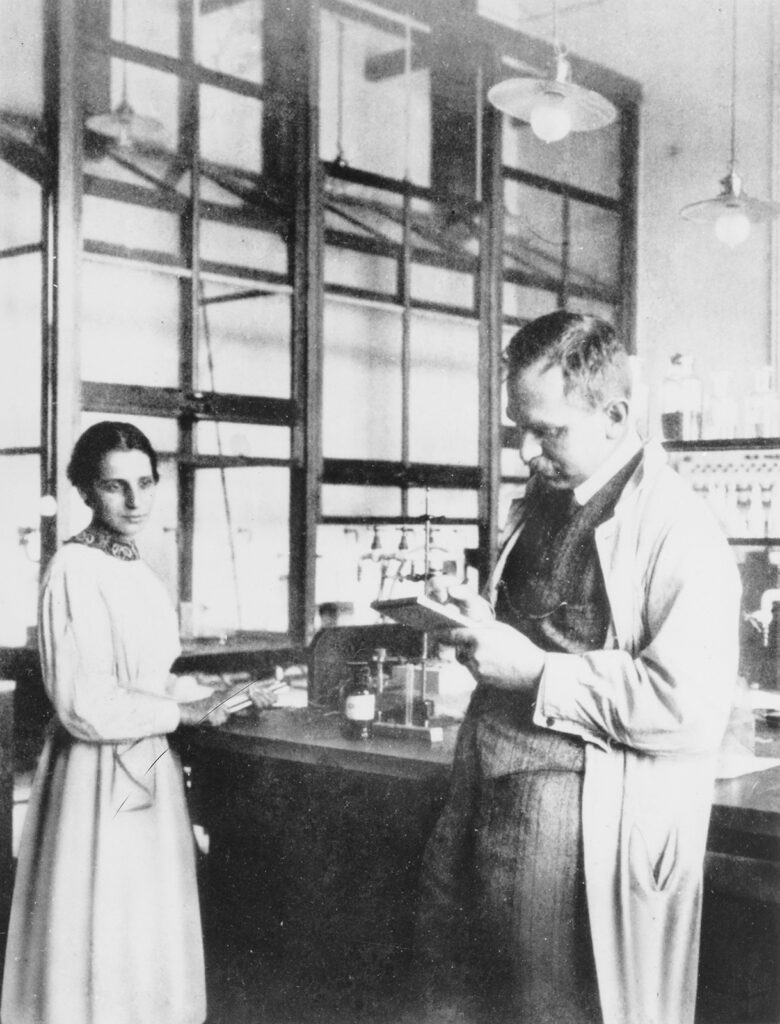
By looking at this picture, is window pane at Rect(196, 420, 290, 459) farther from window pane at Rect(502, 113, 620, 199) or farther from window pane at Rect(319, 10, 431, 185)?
window pane at Rect(502, 113, 620, 199)

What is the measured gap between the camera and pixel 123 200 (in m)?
4.83

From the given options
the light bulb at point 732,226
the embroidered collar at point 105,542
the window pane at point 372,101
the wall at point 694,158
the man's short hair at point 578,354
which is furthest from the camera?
the wall at point 694,158

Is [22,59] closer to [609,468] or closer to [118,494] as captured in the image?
[118,494]

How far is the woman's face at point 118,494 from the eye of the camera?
2.83 metres

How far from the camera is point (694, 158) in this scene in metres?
6.59

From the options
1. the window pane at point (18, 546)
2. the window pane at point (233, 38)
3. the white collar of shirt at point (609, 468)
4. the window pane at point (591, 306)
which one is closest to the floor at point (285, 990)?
the white collar of shirt at point (609, 468)

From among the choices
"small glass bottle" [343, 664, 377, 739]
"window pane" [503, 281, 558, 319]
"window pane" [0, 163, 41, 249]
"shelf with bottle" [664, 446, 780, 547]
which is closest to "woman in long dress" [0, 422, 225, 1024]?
"small glass bottle" [343, 664, 377, 739]

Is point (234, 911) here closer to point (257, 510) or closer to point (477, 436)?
point (257, 510)

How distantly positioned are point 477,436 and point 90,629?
3777mm

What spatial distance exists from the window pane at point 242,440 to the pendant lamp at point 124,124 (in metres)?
1.22

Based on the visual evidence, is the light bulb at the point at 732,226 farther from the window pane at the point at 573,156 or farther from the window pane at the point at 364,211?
the window pane at the point at 573,156

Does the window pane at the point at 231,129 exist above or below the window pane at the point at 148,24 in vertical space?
below

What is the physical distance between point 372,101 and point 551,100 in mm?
2480

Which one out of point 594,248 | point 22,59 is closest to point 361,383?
point 594,248
